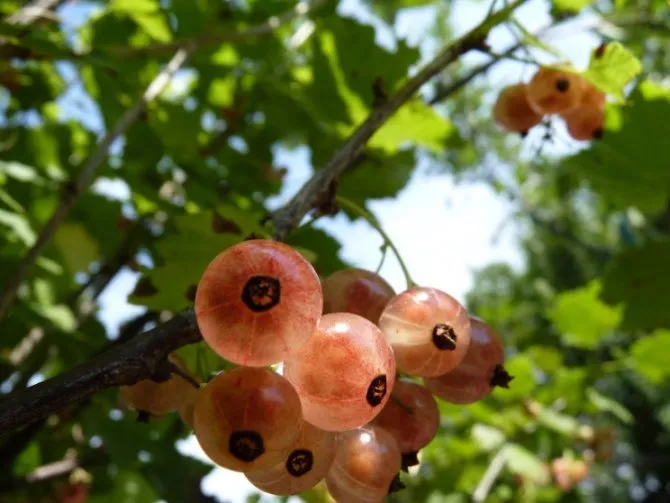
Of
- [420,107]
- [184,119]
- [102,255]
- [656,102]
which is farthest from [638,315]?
[102,255]

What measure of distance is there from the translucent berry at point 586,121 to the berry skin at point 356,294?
92 cm

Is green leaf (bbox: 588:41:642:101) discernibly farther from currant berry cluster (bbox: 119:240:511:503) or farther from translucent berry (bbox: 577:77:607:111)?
currant berry cluster (bbox: 119:240:511:503)

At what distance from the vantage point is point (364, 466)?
112 cm

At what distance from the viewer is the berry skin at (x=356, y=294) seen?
1243mm

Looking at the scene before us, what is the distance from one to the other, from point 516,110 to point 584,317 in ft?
7.31

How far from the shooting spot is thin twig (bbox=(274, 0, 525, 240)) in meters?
1.22

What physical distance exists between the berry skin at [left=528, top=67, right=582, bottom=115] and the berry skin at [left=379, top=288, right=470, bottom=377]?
2.68ft

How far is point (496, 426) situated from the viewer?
12.6 feet

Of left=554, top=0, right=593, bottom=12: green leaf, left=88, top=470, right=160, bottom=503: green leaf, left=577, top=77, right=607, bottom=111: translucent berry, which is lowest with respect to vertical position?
left=88, top=470, right=160, bottom=503: green leaf

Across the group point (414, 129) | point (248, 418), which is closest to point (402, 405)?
point (248, 418)

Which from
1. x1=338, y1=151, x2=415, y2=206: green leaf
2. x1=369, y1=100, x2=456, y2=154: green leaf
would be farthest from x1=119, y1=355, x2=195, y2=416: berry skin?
x1=369, y1=100, x2=456, y2=154: green leaf

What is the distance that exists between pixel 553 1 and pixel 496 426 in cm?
243

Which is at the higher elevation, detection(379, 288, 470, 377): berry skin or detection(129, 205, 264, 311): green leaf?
detection(379, 288, 470, 377): berry skin

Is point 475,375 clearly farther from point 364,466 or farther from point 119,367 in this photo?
point 119,367
